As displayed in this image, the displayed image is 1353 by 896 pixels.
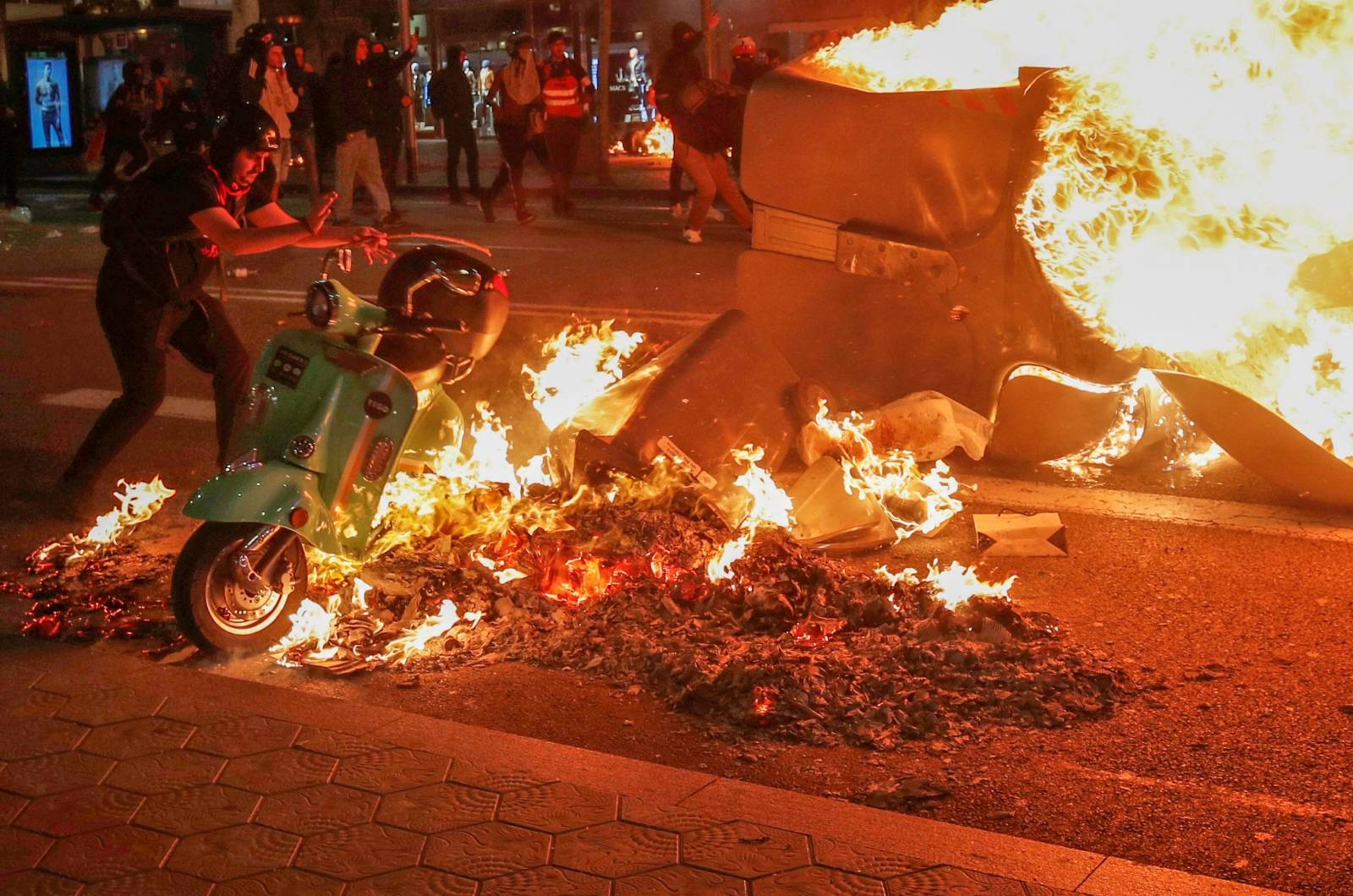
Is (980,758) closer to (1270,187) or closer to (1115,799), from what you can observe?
(1115,799)

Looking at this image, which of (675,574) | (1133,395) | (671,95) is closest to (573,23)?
(671,95)

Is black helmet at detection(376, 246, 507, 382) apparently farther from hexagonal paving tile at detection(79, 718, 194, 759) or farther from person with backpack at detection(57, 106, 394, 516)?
hexagonal paving tile at detection(79, 718, 194, 759)

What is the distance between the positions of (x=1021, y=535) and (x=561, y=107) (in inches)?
470

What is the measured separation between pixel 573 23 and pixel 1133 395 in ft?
59.8

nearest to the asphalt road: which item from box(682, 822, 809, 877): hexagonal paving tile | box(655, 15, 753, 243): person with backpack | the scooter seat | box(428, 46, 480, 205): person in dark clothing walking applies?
box(682, 822, 809, 877): hexagonal paving tile

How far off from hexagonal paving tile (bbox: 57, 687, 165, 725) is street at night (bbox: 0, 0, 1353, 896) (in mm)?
31

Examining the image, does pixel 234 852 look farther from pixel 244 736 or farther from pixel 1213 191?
pixel 1213 191

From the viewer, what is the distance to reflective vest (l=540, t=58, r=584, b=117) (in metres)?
16.5

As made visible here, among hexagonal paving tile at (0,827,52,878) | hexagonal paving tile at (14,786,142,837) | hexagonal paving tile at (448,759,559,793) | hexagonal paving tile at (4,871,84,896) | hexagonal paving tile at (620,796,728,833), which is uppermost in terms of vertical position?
hexagonal paving tile at (620,796,728,833)

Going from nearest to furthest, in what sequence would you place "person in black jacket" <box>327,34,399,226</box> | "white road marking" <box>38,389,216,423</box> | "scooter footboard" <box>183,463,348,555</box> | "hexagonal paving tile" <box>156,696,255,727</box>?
"hexagonal paving tile" <box>156,696,255,727</box> → "scooter footboard" <box>183,463,348,555</box> → "white road marking" <box>38,389,216,423</box> → "person in black jacket" <box>327,34,399,226</box>

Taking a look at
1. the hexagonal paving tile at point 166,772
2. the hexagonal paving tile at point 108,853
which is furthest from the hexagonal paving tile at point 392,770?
the hexagonal paving tile at point 108,853

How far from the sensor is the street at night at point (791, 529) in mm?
3553

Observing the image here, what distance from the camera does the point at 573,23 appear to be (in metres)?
23.3

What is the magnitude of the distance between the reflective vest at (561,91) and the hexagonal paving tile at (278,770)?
1347 cm
